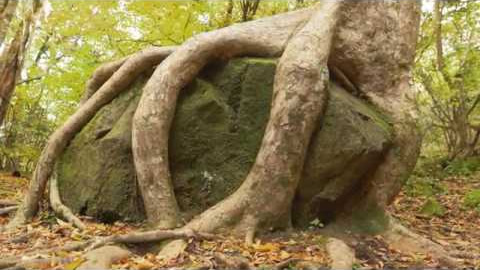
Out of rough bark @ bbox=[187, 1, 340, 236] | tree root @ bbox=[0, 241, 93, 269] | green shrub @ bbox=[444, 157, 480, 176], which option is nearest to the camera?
tree root @ bbox=[0, 241, 93, 269]

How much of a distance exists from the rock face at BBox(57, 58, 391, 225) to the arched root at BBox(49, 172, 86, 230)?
0.47ft

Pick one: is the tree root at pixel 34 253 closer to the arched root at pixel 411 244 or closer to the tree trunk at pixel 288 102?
the tree trunk at pixel 288 102

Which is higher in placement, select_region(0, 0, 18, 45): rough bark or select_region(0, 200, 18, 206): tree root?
select_region(0, 0, 18, 45): rough bark

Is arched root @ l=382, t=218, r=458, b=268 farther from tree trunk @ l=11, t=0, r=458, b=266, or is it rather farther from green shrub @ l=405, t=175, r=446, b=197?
green shrub @ l=405, t=175, r=446, b=197

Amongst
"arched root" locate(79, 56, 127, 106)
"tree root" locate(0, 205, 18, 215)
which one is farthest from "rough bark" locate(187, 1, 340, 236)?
"tree root" locate(0, 205, 18, 215)

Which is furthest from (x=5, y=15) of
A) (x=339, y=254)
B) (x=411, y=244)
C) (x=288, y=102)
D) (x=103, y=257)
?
(x=411, y=244)

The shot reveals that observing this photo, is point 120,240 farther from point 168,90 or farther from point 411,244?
point 411,244

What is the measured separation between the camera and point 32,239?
4578 mm

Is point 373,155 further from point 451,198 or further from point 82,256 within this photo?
point 451,198

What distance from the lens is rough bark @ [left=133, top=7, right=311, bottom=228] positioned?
4.61m

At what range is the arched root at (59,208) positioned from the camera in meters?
4.84

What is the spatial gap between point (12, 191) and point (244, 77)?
541cm

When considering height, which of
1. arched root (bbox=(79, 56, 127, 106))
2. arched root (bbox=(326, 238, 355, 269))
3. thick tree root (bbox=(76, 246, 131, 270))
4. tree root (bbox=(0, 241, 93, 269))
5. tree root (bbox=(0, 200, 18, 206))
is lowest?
tree root (bbox=(0, 200, 18, 206))

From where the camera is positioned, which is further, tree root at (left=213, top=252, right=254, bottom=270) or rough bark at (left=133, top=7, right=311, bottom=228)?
rough bark at (left=133, top=7, right=311, bottom=228)
